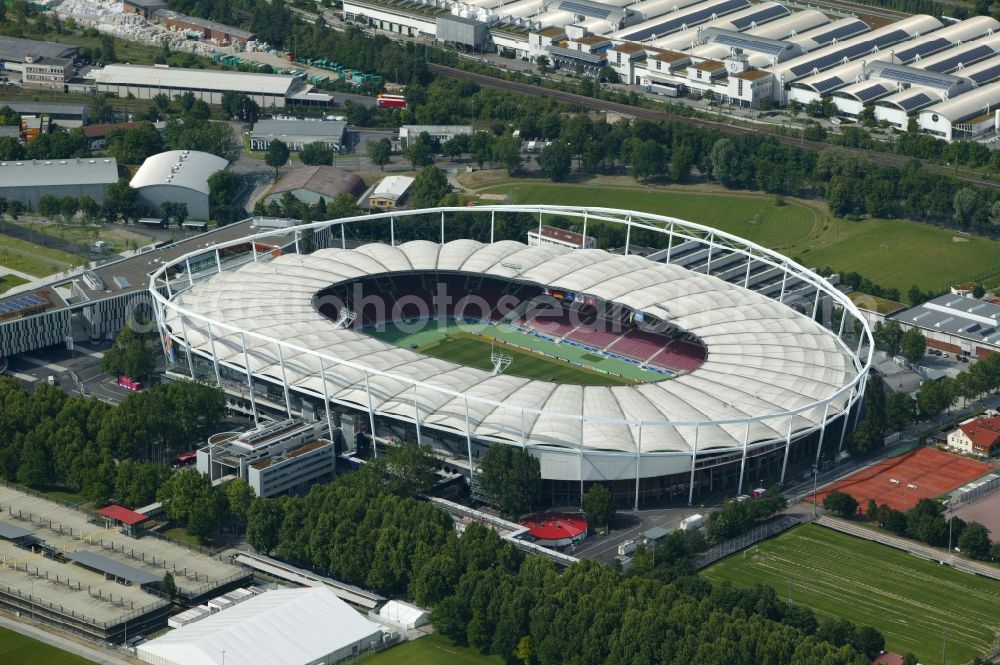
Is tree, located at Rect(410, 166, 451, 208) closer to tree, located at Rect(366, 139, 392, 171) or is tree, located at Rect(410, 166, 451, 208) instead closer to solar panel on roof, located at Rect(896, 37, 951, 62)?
tree, located at Rect(366, 139, 392, 171)

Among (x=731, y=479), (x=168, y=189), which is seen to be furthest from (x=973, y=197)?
(x=168, y=189)

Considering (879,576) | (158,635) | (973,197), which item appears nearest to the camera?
(158,635)

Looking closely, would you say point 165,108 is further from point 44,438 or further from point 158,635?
point 158,635

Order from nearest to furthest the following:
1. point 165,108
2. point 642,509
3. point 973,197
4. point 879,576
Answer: point 879,576, point 642,509, point 973,197, point 165,108

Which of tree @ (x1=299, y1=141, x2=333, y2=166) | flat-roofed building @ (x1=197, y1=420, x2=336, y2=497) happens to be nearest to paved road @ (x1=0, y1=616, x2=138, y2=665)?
flat-roofed building @ (x1=197, y1=420, x2=336, y2=497)

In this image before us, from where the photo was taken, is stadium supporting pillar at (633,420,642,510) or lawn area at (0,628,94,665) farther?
stadium supporting pillar at (633,420,642,510)

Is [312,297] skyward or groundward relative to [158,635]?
skyward

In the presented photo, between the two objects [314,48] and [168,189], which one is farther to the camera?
[314,48]
